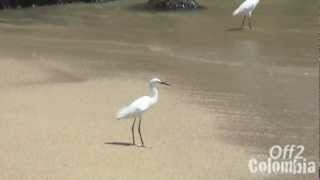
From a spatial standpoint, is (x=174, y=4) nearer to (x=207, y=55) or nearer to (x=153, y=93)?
(x=207, y=55)

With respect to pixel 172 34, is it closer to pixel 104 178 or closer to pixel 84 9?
pixel 84 9

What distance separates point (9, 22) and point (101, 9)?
10.4ft

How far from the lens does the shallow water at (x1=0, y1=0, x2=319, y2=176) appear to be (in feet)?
33.0

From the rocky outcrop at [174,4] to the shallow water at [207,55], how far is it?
0.39 metres

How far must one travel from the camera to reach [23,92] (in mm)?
11188

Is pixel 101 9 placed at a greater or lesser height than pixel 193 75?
lesser

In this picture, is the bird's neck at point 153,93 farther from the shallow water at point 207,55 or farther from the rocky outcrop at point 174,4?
the rocky outcrop at point 174,4

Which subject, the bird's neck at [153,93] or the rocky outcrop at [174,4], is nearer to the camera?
the bird's neck at [153,93]

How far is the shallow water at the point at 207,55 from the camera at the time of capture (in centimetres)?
1007

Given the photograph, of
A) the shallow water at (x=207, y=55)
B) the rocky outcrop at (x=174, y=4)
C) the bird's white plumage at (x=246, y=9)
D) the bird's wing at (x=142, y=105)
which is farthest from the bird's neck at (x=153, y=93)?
the rocky outcrop at (x=174, y=4)

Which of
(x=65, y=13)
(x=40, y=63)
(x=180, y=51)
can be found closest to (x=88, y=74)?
(x=40, y=63)

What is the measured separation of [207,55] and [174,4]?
635cm

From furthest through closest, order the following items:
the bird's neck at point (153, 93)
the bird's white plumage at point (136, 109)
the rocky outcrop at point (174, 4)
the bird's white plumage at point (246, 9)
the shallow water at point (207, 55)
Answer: the rocky outcrop at point (174, 4) < the bird's white plumage at point (246, 9) < the shallow water at point (207, 55) < the bird's neck at point (153, 93) < the bird's white plumage at point (136, 109)

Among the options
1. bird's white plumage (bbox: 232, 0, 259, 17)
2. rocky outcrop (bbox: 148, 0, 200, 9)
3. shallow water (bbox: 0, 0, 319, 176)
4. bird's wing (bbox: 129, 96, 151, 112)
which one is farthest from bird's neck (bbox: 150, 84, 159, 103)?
rocky outcrop (bbox: 148, 0, 200, 9)
